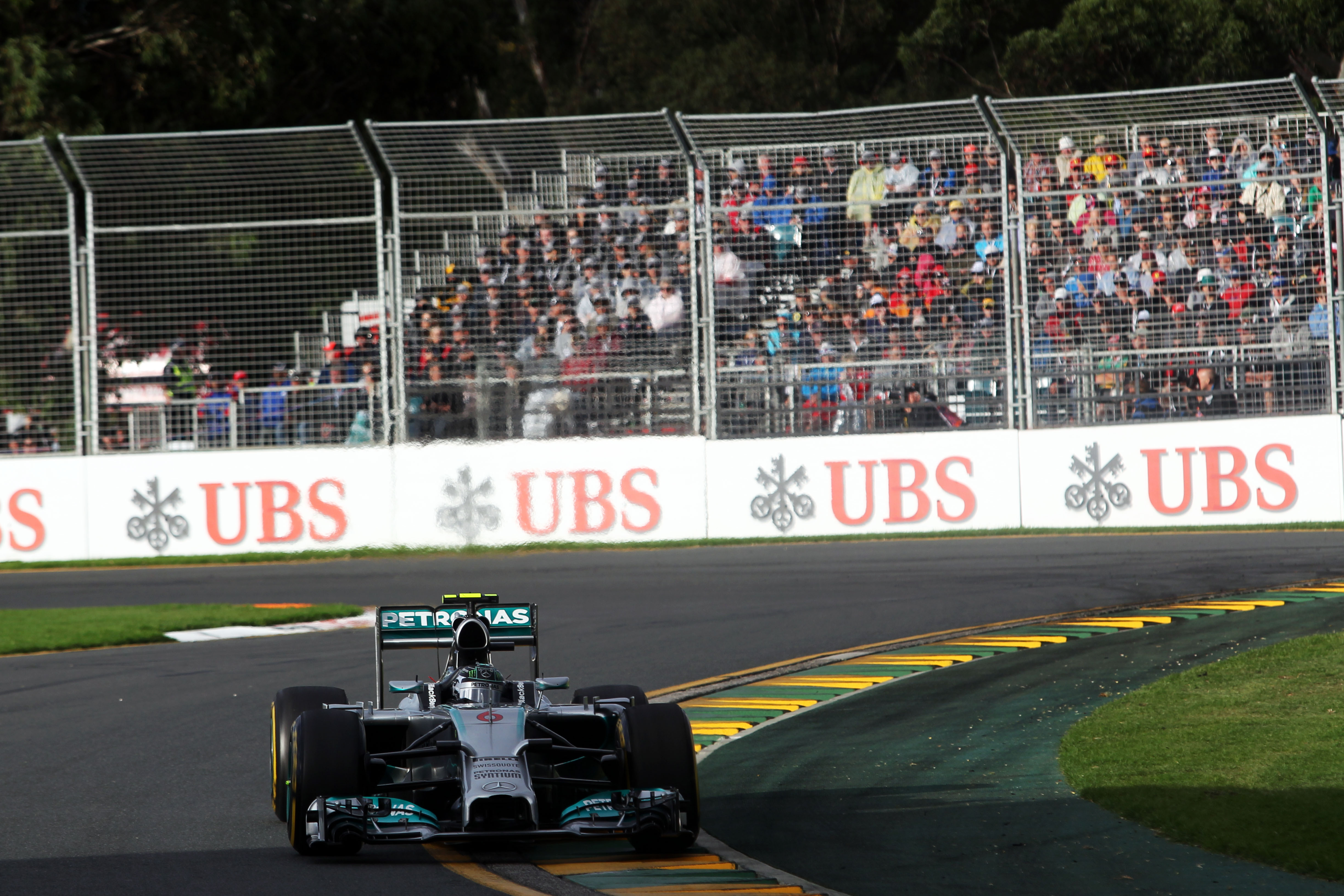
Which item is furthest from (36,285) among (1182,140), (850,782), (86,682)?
(850,782)

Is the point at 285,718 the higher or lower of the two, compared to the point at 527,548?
lower

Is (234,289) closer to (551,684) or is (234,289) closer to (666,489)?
(666,489)

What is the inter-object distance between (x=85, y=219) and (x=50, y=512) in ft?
10.8

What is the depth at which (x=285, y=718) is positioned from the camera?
21.5 feet

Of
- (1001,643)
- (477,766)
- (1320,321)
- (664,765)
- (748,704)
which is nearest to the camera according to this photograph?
(477,766)

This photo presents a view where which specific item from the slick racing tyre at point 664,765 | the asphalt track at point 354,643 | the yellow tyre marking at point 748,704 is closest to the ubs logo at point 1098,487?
the asphalt track at point 354,643

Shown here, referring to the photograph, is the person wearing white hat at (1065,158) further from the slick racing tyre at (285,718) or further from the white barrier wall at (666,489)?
the slick racing tyre at (285,718)

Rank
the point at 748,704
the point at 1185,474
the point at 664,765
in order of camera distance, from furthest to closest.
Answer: the point at 1185,474, the point at 748,704, the point at 664,765

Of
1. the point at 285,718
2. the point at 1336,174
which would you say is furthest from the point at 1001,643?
the point at 1336,174

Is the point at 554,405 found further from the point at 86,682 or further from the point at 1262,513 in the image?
the point at 86,682

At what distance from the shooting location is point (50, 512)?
19.0 meters

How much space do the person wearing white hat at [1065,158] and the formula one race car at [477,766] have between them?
12.6 metres

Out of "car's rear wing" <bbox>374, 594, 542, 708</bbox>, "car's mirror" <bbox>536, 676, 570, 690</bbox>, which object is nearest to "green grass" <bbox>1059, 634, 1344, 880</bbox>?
"car's mirror" <bbox>536, 676, 570, 690</bbox>

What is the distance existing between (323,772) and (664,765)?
1.14 meters
